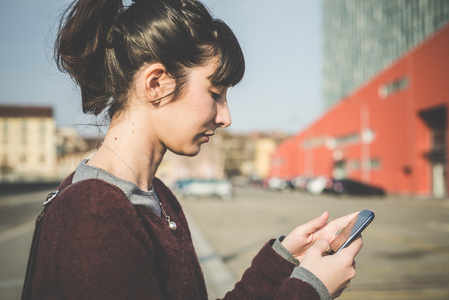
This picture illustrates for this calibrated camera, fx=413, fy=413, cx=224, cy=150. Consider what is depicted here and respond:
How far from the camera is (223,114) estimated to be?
4.42 ft

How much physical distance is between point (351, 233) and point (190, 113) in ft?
1.93

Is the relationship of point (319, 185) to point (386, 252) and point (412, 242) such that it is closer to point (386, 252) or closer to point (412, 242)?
point (412, 242)

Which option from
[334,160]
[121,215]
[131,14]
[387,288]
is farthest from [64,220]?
[334,160]

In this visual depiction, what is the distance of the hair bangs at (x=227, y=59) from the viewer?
1290mm

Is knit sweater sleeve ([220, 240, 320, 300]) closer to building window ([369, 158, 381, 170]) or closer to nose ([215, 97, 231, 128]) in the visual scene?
nose ([215, 97, 231, 128])

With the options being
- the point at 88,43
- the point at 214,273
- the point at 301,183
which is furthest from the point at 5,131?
the point at 88,43

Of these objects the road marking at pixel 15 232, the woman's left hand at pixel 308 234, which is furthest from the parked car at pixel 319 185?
the woman's left hand at pixel 308 234

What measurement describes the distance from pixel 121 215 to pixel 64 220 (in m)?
0.13

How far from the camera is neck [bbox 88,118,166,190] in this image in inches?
46.7

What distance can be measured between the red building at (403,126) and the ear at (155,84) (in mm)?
29769

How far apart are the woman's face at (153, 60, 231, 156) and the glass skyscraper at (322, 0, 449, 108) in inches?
1922

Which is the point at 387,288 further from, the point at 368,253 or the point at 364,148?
the point at 364,148

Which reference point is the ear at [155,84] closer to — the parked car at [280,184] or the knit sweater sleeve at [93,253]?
the knit sweater sleeve at [93,253]

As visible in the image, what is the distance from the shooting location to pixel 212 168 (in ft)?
225
